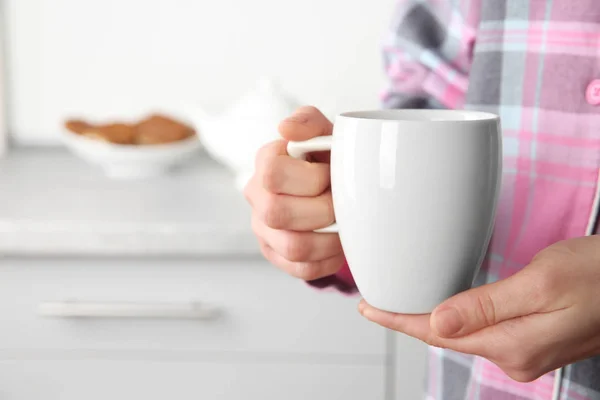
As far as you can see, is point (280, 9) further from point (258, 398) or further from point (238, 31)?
point (258, 398)

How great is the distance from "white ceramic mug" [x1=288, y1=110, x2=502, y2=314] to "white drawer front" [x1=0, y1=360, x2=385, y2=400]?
498 mm

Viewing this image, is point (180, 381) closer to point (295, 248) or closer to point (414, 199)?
point (295, 248)

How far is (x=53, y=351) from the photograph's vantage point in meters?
0.90

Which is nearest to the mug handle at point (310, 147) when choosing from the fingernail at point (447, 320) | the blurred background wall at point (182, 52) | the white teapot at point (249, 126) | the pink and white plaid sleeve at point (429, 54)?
the fingernail at point (447, 320)

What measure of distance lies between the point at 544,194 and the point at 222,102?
916mm

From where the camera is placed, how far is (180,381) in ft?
2.96

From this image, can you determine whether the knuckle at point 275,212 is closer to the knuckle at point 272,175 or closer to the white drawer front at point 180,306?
the knuckle at point 272,175

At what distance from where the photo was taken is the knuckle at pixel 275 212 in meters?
0.46

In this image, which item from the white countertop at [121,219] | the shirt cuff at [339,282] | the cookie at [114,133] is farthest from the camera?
the cookie at [114,133]

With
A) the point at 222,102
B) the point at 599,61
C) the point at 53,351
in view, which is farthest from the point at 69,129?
the point at 599,61

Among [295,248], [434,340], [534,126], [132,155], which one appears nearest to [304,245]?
[295,248]

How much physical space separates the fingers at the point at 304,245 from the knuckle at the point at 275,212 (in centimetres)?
2

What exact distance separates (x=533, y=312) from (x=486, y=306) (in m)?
0.03

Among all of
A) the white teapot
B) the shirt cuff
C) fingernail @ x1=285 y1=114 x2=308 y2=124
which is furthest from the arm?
the white teapot
